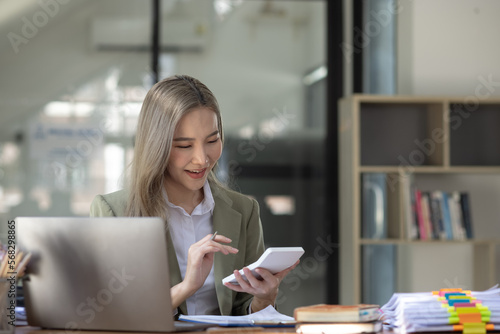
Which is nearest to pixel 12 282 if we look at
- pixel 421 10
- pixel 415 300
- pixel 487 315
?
pixel 415 300

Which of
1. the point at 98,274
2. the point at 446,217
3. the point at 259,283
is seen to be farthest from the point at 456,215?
the point at 98,274

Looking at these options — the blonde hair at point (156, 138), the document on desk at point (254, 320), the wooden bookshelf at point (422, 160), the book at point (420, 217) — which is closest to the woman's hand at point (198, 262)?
the document on desk at point (254, 320)

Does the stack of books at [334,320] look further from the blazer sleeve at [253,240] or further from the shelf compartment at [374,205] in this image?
the shelf compartment at [374,205]

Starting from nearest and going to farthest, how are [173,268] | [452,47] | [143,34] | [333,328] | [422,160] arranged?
[333,328], [173,268], [422,160], [452,47], [143,34]

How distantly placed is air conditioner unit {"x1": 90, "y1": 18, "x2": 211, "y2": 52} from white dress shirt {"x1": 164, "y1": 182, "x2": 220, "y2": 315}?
2.58 metres

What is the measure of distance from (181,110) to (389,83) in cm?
290

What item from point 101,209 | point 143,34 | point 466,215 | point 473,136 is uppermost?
point 143,34

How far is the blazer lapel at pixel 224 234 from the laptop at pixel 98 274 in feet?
1.55

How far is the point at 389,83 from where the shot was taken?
490cm

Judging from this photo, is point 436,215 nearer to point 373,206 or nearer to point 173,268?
point 373,206

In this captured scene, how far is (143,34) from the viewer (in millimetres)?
4859

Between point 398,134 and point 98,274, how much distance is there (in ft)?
10.0

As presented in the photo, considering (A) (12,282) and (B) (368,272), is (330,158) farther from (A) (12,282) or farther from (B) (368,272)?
(A) (12,282)

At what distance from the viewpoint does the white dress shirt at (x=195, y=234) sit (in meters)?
2.28
